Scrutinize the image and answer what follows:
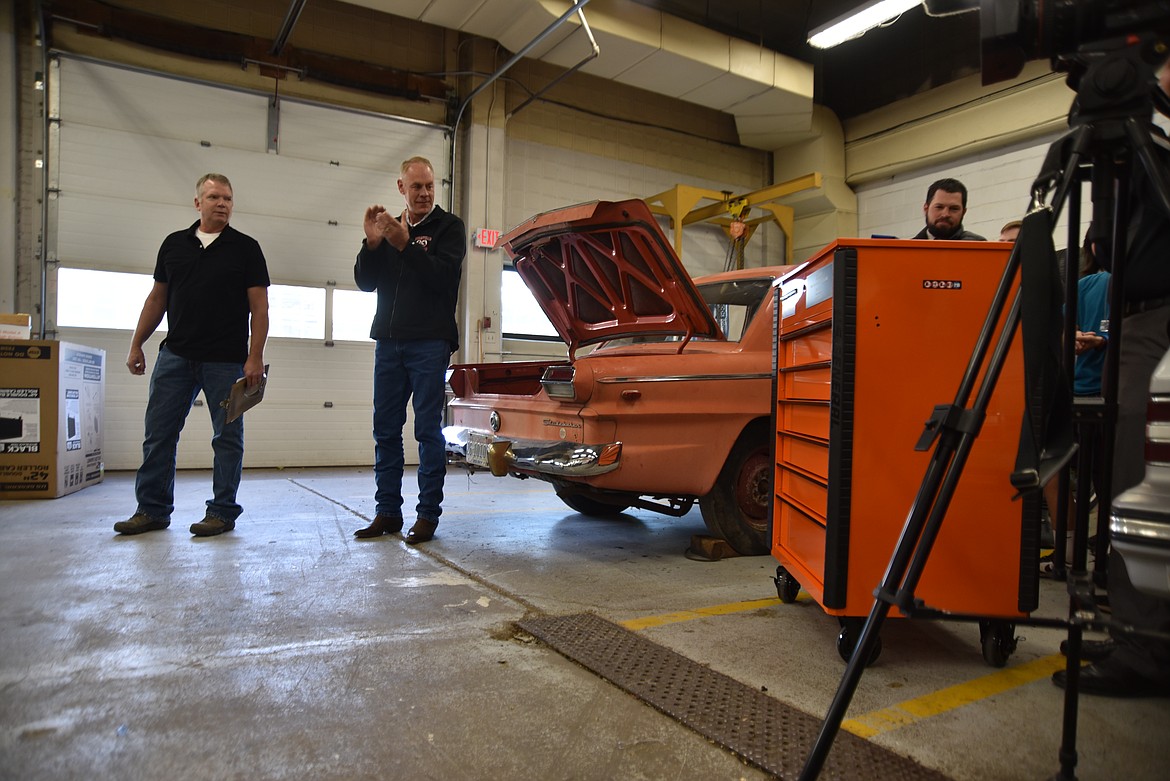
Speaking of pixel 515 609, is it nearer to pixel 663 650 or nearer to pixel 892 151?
pixel 663 650

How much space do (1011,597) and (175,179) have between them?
313 inches

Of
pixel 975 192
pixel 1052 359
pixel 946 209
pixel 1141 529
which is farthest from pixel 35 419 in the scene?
pixel 975 192

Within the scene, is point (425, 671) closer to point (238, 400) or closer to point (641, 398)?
point (641, 398)

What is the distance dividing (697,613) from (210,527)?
2.66 m

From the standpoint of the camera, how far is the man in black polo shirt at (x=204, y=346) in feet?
12.5

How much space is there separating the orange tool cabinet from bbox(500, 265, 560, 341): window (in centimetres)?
698

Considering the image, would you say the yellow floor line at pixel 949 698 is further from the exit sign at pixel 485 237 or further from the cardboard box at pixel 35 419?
the exit sign at pixel 485 237

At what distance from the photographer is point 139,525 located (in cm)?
375

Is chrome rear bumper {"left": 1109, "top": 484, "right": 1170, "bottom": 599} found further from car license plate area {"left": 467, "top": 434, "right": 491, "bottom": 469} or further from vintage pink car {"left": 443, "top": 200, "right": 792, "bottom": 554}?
car license plate area {"left": 467, "top": 434, "right": 491, "bottom": 469}

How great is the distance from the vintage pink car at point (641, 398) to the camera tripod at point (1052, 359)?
6.38ft

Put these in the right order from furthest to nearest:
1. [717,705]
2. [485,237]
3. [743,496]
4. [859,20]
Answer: [485,237], [859,20], [743,496], [717,705]

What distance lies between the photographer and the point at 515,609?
103 inches

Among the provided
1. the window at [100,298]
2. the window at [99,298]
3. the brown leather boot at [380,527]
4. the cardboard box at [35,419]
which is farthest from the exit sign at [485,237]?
the brown leather boot at [380,527]

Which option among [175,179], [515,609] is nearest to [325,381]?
[175,179]
